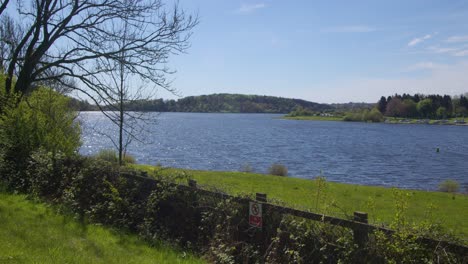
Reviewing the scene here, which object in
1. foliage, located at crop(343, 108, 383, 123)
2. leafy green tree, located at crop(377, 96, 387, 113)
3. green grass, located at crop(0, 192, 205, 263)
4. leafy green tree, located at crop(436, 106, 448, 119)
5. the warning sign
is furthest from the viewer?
leafy green tree, located at crop(377, 96, 387, 113)

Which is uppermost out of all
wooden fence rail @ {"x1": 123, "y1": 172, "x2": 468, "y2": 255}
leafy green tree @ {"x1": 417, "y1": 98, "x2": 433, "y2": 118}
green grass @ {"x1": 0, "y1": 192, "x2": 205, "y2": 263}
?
leafy green tree @ {"x1": 417, "y1": 98, "x2": 433, "y2": 118}

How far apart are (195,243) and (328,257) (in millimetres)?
3006

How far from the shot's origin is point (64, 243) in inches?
299

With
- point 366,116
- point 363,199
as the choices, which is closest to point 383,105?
point 366,116

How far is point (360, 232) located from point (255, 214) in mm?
2055

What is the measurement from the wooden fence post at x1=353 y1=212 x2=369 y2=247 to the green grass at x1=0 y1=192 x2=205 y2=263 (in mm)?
2866

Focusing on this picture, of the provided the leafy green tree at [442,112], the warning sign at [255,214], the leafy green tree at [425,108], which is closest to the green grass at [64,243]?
the warning sign at [255,214]

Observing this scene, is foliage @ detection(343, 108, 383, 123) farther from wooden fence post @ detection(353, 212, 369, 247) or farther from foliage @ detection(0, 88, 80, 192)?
wooden fence post @ detection(353, 212, 369, 247)

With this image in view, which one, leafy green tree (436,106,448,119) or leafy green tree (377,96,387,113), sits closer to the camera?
leafy green tree (436,106,448,119)

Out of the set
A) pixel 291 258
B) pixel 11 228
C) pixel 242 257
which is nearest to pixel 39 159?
pixel 11 228

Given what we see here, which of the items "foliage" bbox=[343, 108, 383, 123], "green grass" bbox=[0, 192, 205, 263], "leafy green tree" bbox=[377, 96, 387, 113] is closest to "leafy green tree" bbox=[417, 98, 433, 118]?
"foliage" bbox=[343, 108, 383, 123]

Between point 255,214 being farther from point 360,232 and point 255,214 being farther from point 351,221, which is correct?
point 360,232

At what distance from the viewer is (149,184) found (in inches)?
387

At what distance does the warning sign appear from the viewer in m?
7.61
